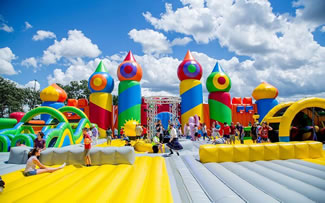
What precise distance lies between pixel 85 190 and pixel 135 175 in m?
1.01

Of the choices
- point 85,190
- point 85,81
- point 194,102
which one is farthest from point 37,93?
point 85,190

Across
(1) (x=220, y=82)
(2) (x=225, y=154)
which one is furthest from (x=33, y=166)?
(1) (x=220, y=82)

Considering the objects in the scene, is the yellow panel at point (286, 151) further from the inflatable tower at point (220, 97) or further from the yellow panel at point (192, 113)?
the inflatable tower at point (220, 97)

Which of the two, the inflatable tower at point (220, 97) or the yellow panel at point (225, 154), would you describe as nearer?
the yellow panel at point (225, 154)

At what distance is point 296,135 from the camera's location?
26.0ft

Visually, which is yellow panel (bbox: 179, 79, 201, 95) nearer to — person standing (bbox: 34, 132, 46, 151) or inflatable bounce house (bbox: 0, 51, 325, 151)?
inflatable bounce house (bbox: 0, 51, 325, 151)

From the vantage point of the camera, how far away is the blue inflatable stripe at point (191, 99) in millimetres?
12508

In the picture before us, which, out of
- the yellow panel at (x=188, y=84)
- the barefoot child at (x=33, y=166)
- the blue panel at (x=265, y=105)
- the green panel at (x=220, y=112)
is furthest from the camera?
the blue panel at (x=265, y=105)

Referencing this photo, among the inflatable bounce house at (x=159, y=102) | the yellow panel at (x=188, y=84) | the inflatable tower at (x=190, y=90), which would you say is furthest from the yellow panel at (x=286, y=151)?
the yellow panel at (x=188, y=84)

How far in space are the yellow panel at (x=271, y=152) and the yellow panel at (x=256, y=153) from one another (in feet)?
0.37

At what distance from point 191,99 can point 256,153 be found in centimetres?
789

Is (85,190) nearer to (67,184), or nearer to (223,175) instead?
(67,184)

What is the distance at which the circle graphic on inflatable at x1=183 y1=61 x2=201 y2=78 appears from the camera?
12.6 meters

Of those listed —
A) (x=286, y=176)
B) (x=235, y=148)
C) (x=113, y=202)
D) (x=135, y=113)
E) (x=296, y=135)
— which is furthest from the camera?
(x=135, y=113)
